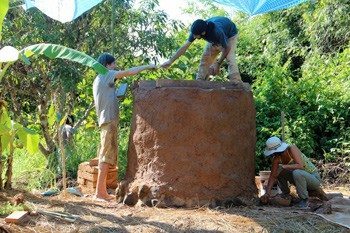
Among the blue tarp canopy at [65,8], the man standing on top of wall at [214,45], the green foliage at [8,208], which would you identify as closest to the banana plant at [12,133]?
the green foliage at [8,208]

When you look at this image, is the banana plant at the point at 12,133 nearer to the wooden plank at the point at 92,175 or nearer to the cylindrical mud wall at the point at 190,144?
the cylindrical mud wall at the point at 190,144

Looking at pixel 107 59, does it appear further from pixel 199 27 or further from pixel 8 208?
pixel 8 208

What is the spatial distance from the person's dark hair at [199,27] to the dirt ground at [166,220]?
1.78 meters

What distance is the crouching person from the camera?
530cm

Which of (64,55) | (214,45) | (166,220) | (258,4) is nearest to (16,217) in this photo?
(166,220)

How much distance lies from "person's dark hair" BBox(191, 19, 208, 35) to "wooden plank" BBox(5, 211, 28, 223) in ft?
8.12

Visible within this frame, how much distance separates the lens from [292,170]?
536 cm

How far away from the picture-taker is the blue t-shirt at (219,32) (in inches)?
215

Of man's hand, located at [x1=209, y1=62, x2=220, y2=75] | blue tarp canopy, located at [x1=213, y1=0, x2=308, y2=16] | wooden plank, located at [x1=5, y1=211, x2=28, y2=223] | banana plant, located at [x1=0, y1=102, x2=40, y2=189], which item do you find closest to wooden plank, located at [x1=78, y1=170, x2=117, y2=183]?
banana plant, located at [x1=0, y1=102, x2=40, y2=189]

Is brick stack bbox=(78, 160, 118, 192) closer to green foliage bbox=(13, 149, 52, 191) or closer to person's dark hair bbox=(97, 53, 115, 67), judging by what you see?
green foliage bbox=(13, 149, 52, 191)

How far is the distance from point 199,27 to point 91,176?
6.90 ft

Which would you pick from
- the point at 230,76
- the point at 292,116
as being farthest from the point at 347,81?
the point at 230,76

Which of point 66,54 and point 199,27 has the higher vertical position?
point 199,27

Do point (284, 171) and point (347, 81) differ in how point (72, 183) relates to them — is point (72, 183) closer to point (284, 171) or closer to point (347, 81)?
point (284, 171)
